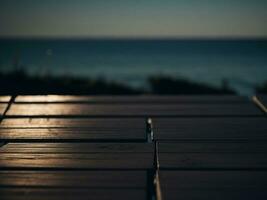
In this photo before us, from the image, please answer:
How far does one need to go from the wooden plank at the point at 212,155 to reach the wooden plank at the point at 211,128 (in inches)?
5.4

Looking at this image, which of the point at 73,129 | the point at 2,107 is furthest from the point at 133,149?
the point at 2,107

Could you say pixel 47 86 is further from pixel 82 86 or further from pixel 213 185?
pixel 213 185

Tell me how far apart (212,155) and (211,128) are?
1.83 feet

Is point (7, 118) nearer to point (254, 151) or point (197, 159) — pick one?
point (197, 159)

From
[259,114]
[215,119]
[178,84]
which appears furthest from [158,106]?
[178,84]

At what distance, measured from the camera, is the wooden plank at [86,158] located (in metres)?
2.12

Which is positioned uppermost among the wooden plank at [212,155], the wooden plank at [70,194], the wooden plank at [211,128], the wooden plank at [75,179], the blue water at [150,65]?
the blue water at [150,65]

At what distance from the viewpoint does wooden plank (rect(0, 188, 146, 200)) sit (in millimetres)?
1764

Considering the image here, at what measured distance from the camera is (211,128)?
2.79 metres

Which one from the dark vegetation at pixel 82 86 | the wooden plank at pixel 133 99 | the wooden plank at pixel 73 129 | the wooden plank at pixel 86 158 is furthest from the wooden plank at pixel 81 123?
the dark vegetation at pixel 82 86

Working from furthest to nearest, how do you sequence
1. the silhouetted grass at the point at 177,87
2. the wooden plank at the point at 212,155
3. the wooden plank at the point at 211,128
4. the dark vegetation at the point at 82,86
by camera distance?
1. the silhouetted grass at the point at 177,87
2. the dark vegetation at the point at 82,86
3. the wooden plank at the point at 211,128
4. the wooden plank at the point at 212,155

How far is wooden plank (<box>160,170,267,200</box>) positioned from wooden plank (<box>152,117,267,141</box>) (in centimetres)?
58

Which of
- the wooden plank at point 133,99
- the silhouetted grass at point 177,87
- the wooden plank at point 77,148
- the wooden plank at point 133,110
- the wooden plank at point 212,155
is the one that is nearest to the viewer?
the wooden plank at point 212,155

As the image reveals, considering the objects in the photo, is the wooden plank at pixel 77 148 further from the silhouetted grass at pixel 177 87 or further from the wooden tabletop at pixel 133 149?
the silhouetted grass at pixel 177 87
